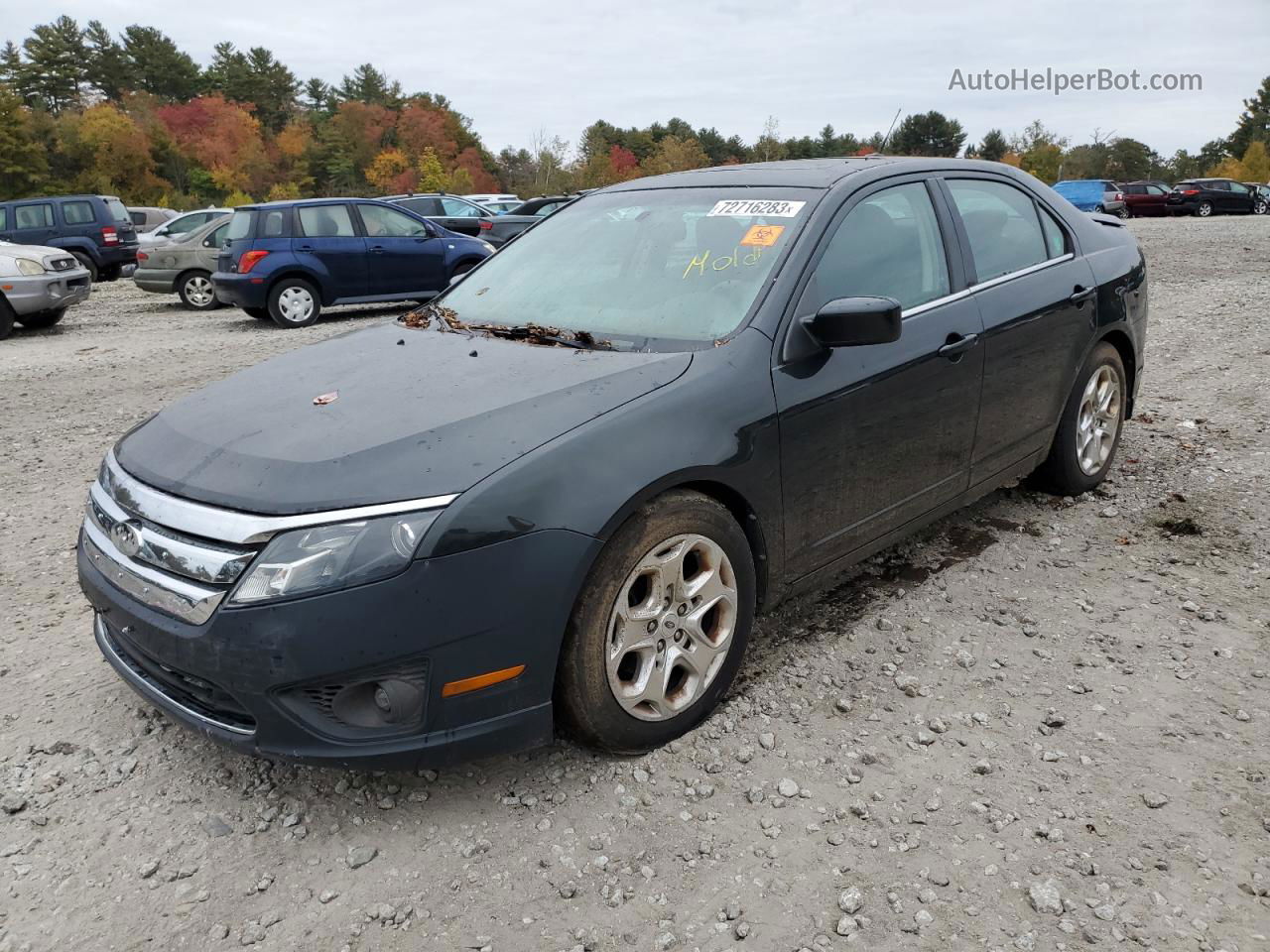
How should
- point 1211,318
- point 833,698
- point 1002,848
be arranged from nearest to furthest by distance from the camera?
point 1002,848 < point 833,698 < point 1211,318

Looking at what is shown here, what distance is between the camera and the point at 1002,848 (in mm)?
2408

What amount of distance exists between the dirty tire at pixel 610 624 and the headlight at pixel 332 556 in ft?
1.65

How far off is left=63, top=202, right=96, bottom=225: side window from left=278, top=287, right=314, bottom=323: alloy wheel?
9912 mm

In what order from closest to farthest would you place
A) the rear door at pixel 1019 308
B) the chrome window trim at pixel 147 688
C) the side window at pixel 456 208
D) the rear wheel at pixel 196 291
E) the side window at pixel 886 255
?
the chrome window trim at pixel 147 688, the side window at pixel 886 255, the rear door at pixel 1019 308, the rear wheel at pixel 196 291, the side window at pixel 456 208

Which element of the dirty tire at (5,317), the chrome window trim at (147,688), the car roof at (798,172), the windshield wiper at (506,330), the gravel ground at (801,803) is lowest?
the gravel ground at (801,803)

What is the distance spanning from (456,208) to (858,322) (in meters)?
18.1

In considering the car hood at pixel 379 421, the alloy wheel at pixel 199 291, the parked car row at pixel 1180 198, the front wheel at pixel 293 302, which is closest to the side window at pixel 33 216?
the alloy wheel at pixel 199 291

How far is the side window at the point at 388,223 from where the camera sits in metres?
12.6

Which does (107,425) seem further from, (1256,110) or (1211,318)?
(1256,110)

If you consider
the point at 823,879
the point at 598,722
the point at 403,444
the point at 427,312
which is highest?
the point at 427,312

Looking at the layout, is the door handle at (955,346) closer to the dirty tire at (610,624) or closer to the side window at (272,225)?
the dirty tire at (610,624)

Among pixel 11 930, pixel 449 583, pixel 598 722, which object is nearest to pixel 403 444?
pixel 449 583

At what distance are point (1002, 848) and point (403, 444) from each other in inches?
72.5

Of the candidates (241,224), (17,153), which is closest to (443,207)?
(241,224)
